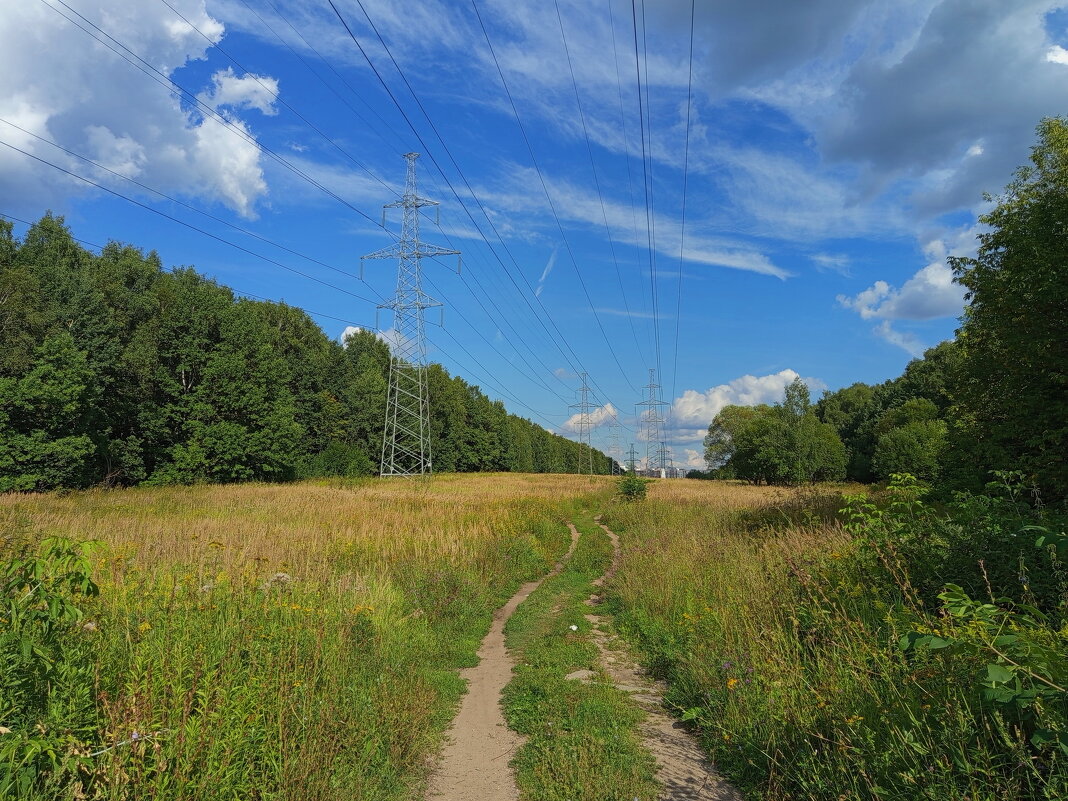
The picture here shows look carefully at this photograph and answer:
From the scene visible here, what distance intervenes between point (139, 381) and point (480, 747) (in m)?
41.6

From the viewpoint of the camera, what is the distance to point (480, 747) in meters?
5.02

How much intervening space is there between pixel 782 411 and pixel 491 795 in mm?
62522

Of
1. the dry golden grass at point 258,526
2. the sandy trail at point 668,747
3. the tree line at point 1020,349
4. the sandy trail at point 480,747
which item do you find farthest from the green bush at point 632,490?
the sandy trail at point 480,747

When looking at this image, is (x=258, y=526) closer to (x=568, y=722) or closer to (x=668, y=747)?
(x=568, y=722)

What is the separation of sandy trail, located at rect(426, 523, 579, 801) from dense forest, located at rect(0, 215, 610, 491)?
94.9 feet

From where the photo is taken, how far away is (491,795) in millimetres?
4188

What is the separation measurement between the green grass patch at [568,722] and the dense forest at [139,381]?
94.3 feet

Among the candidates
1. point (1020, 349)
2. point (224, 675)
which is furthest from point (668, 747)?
point (1020, 349)

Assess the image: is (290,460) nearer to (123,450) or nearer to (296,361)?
(123,450)

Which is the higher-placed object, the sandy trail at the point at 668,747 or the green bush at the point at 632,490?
the green bush at the point at 632,490

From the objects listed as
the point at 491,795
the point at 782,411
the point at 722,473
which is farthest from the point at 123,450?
the point at 722,473

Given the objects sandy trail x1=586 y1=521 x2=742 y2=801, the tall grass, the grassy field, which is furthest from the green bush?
sandy trail x1=586 y1=521 x2=742 y2=801

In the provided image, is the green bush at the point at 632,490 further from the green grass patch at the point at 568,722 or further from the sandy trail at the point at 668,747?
the sandy trail at the point at 668,747

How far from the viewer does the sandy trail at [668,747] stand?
4148 mm
